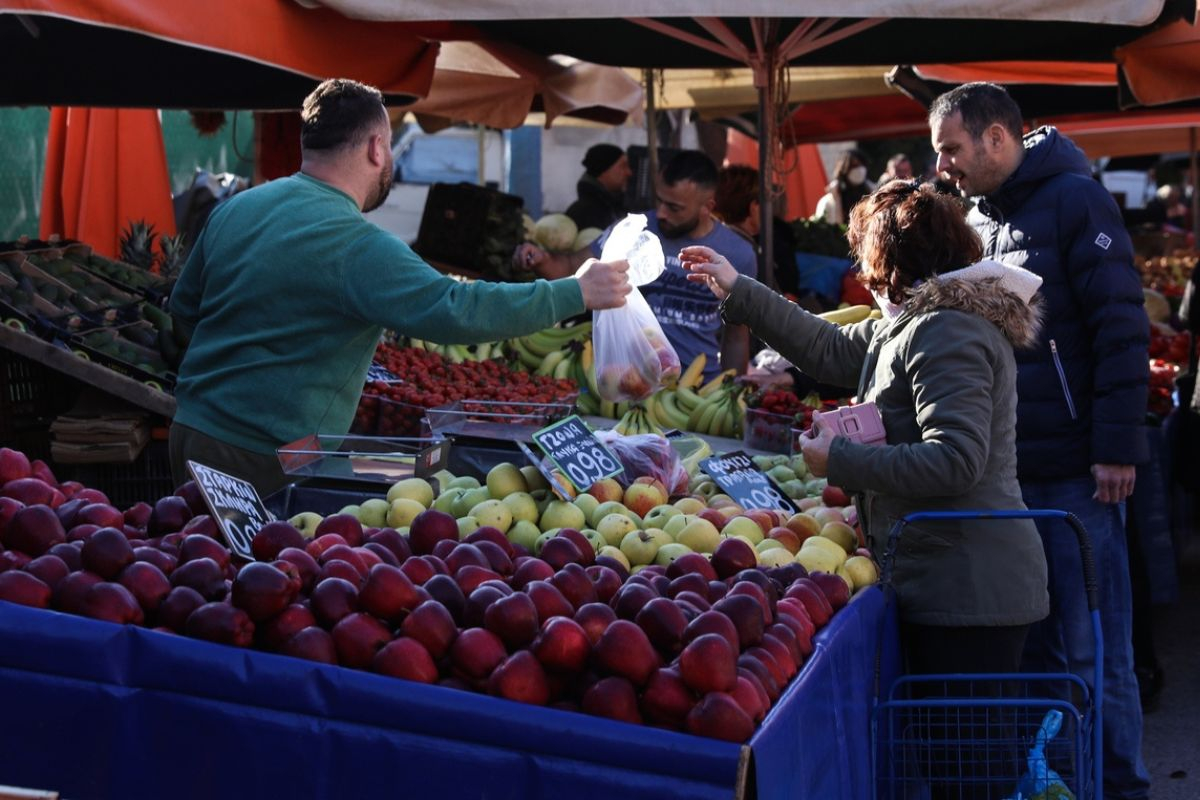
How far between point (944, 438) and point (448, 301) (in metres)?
1.17

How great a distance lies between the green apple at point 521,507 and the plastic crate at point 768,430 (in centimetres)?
173

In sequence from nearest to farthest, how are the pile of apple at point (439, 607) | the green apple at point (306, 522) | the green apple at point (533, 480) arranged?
the pile of apple at point (439, 607), the green apple at point (306, 522), the green apple at point (533, 480)

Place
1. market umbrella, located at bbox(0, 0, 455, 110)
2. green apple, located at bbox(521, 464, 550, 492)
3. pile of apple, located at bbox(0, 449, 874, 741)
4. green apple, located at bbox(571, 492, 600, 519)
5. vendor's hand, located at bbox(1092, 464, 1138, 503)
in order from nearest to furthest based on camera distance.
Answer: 1. pile of apple, located at bbox(0, 449, 874, 741)
2. green apple, located at bbox(571, 492, 600, 519)
3. green apple, located at bbox(521, 464, 550, 492)
4. vendor's hand, located at bbox(1092, 464, 1138, 503)
5. market umbrella, located at bbox(0, 0, 455, 110)

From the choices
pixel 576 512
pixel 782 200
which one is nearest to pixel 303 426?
pixel 576 512

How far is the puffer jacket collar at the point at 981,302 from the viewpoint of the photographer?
3121mm

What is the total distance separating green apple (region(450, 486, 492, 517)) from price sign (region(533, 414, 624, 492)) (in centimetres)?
19

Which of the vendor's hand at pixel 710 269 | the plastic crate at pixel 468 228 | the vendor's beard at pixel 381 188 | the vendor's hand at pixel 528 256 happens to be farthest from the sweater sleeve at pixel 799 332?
the plastic crate at pixel 468 228

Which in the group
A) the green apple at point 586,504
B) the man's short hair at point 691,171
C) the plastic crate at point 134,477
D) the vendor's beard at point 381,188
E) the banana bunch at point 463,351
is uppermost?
the man's short hair at point 691,171

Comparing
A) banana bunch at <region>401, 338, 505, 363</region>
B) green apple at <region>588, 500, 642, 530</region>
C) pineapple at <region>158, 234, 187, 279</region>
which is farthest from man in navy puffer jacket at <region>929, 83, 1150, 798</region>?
pineapple at <region>158, 234, 187, 279</region>

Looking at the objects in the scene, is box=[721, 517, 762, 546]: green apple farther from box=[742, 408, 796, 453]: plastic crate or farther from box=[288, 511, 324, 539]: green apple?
box=[742, 408, 796, 453]: plastic crate

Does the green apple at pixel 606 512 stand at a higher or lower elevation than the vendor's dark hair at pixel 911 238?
lower

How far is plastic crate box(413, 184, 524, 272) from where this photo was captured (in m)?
8.48

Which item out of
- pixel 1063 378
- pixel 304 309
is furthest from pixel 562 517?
pixel 1063 378

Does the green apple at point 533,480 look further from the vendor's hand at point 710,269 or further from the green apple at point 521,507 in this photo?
the vendor's hand at point 710,269
